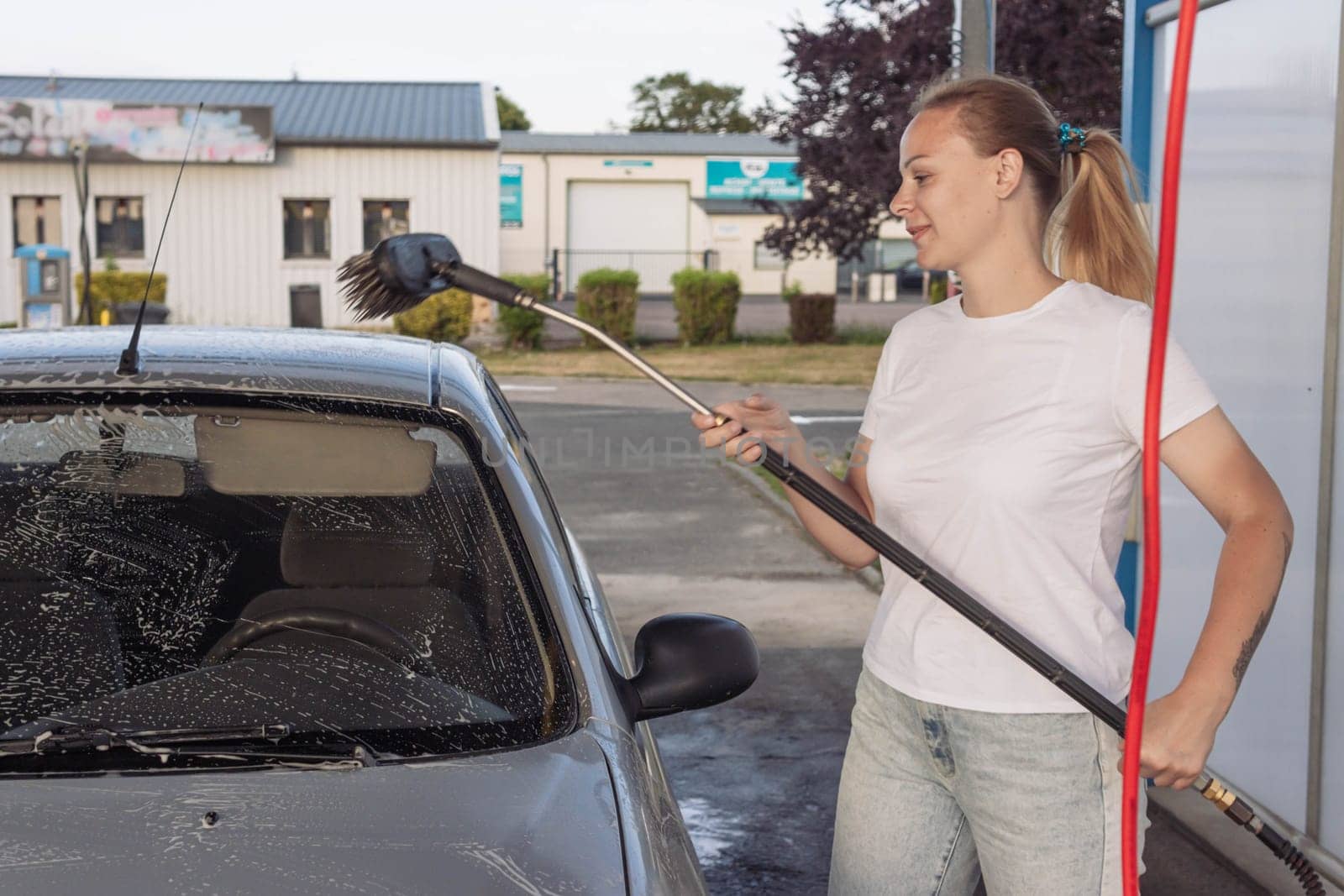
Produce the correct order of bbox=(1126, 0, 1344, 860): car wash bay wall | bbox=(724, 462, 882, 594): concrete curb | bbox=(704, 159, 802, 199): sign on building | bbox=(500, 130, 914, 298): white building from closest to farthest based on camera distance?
bbox=(1126, 0, 1344, 860): car wash bay wall → bbox=(724, 462, 882, 594): concrete curb → bbox=(500, 130, 914, 298): white building → bbox=(704, 159, 802, 199): sign on building

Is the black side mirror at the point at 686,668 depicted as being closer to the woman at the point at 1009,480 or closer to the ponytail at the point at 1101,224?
the woman at the point at 1009,480

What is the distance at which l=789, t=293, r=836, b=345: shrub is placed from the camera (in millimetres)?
26109

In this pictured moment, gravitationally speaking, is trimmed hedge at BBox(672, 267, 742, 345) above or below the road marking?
above

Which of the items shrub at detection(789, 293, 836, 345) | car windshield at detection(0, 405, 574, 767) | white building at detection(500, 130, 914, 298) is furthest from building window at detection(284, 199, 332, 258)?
car windshield at detection(0, 405, 574, 767)

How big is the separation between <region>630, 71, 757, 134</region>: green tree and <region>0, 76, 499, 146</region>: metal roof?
5303 centimetres

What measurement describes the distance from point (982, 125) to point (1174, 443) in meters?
0.55

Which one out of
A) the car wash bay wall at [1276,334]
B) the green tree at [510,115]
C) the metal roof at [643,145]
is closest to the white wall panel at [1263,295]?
the car wash bay wall at [1276,334]

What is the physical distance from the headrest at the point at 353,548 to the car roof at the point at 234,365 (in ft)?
0.62

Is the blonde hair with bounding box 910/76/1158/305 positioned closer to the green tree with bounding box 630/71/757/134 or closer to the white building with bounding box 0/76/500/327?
the white building with bounding box 0/76/500/327

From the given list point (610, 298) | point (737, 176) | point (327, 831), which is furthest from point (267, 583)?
point (737, 176)

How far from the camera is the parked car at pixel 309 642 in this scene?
2031mm

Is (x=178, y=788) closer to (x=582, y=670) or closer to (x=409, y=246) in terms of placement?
(x=582, y=670)

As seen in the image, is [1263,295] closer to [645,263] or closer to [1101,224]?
[1101,224]

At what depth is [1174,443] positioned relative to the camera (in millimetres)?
2096
